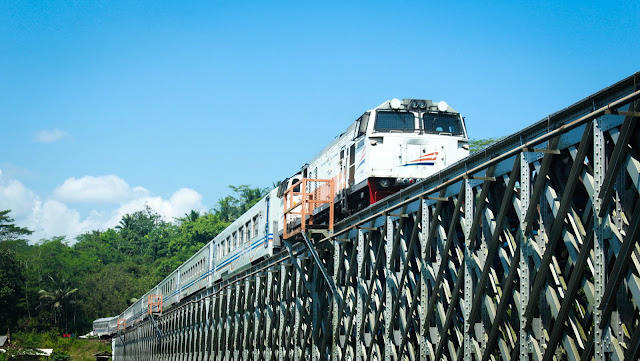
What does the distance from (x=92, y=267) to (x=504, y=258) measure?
105 m

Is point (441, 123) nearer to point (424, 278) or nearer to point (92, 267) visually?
point (424, 278)

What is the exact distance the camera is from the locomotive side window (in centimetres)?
2048

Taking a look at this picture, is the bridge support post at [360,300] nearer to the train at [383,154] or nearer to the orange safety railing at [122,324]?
the train at [383,154]

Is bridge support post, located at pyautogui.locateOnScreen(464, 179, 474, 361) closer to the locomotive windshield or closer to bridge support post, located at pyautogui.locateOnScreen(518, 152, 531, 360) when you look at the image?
bridge support post, located at pyautogui.locateOnScreen(518, 152, 531, 360)

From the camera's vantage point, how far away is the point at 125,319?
2442 inches

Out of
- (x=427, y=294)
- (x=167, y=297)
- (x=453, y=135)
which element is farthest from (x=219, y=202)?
(x=427, y=294)

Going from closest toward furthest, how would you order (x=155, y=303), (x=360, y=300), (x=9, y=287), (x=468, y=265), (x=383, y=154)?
(x=468, y=265) → (x=360, y=300) → (x=383, y=154) → (x=155, y=303) → (x=9, y=287)

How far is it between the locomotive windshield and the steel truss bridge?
5.37 m

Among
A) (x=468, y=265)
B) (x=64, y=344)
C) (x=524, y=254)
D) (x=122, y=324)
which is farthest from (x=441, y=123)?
(x=64, y=344)

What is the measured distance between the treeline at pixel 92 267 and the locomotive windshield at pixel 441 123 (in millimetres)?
70025

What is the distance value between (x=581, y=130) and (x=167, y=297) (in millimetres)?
43371

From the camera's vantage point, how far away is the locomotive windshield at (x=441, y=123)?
2077 centimetres

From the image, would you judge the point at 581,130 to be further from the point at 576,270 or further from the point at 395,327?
the point at 395,327

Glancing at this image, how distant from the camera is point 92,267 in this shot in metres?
108
